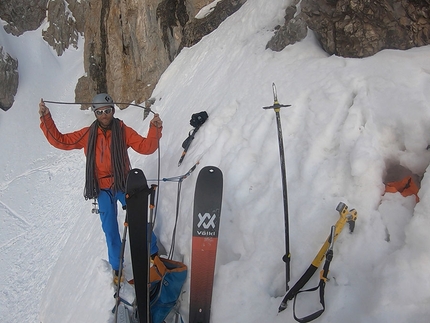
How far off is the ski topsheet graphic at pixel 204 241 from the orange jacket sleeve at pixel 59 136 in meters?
1.77

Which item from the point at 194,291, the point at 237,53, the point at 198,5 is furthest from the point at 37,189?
the point at 194,291

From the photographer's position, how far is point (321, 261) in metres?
2.71

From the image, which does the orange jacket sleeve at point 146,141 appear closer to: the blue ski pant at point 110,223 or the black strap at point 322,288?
the blue ski pant at point 110,223

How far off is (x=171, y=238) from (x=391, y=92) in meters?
3.19

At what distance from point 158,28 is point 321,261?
12.8m

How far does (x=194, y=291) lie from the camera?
3.22m

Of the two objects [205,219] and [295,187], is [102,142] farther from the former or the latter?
[295,187]

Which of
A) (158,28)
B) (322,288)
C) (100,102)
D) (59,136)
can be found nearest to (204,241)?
(322,288)

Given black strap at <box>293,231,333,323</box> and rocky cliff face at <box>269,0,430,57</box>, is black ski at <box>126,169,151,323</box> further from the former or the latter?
rocky cliff face at <box>269,0,430,57</box>

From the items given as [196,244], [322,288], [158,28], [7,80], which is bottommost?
[322,288]

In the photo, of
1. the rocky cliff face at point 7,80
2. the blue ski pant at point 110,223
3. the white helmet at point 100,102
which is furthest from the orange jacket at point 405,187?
the rocky cliff face at point 7,80

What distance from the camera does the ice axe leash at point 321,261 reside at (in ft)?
8.22

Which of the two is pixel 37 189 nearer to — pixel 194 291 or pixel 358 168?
pixel 194 291

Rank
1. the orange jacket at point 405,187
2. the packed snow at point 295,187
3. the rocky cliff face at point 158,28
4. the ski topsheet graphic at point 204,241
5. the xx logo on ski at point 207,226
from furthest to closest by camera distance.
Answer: the rocky cliff face at point 158,28 → the xx logo on ski at point 207,226 → the ski topsheet graphic at point 204,241 → the orange jacket at point 405,187 → the packed snow at point 295,187
